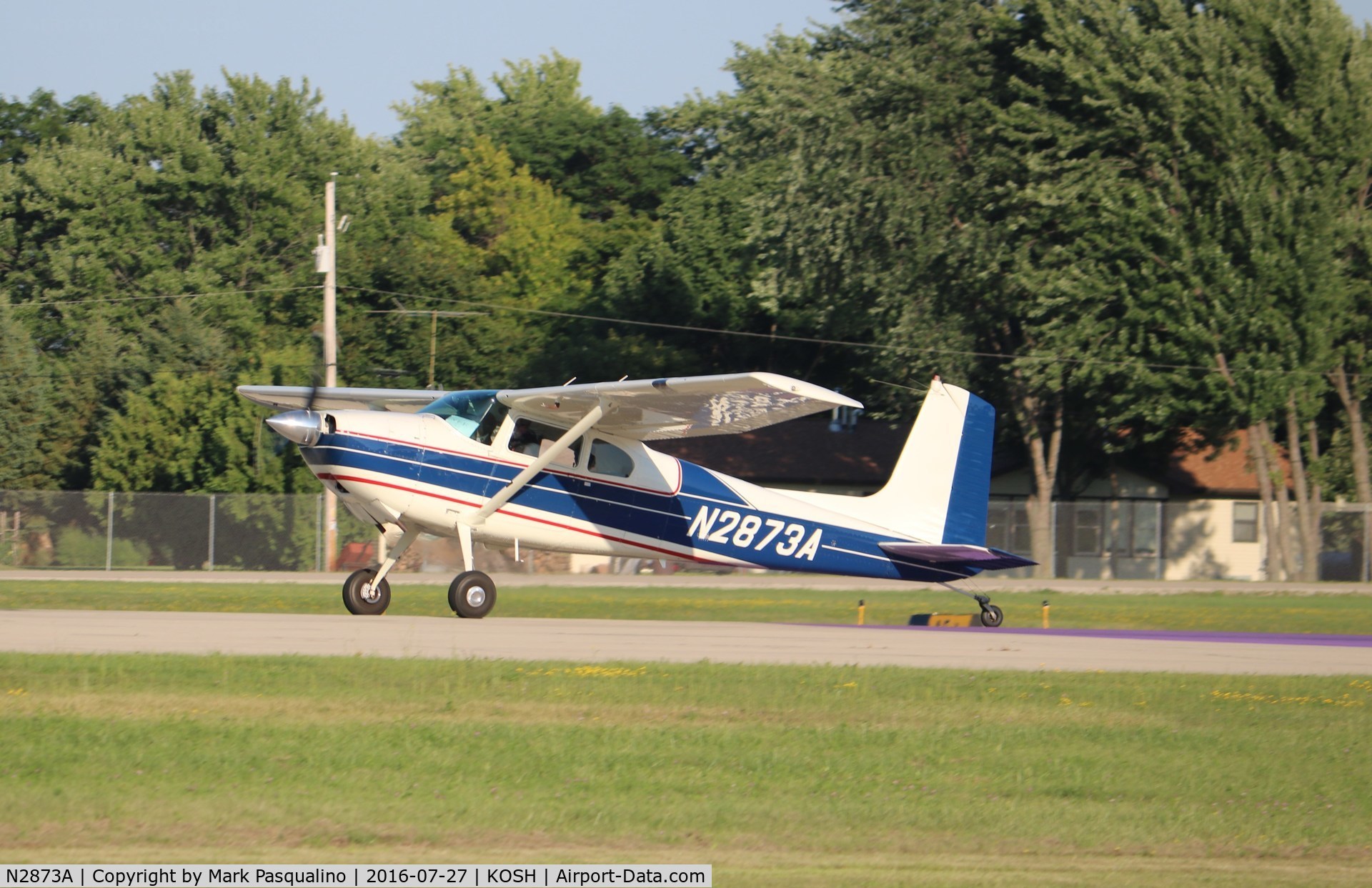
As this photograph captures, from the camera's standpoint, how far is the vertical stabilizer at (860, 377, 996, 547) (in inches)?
758

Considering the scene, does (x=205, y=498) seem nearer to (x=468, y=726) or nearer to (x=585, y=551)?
(x=585, y=551)

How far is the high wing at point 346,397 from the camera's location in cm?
1853

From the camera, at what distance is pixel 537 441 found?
56.0ft

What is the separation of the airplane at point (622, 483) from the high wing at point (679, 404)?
0.03 metres

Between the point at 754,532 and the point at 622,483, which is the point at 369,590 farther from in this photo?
the point at 754,532

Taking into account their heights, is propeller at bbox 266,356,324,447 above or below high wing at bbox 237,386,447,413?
below

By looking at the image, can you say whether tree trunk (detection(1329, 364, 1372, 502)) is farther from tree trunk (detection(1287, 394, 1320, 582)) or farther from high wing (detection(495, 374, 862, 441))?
high wing (detection(495, 374, 862, 441))

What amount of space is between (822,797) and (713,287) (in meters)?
44.0

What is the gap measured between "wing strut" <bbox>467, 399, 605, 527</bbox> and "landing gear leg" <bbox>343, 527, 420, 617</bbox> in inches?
37.6

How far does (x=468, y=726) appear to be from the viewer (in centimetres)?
938

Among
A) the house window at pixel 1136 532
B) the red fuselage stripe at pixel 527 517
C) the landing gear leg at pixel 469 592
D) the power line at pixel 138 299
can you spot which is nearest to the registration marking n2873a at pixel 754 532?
the red fuselage stripe at pixel 527 517

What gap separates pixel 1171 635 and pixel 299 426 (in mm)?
11767

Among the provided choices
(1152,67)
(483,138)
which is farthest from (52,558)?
(483,138)

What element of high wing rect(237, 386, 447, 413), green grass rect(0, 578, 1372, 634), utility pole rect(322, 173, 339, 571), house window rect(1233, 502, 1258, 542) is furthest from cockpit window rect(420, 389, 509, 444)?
house window rect(1233, 502, 1258, 542)
